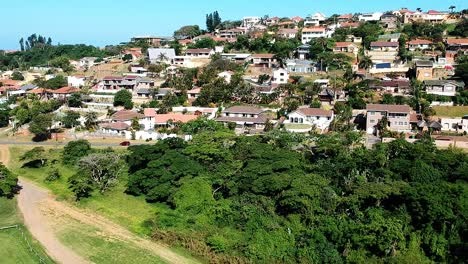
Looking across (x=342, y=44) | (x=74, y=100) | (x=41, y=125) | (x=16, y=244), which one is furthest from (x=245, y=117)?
(x=342, y=44)

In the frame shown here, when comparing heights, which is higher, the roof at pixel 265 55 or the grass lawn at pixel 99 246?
the roof at pixel 265 55

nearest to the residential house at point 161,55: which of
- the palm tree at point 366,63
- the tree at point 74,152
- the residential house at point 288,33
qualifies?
the residential house at point 288,33

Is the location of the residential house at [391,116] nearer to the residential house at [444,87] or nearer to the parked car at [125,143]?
the residential house at [444,87]

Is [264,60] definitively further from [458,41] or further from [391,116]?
[391,116]

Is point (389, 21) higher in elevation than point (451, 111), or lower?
higher

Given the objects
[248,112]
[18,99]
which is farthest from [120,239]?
[18,99]

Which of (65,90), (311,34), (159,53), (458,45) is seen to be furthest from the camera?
(311,34)
